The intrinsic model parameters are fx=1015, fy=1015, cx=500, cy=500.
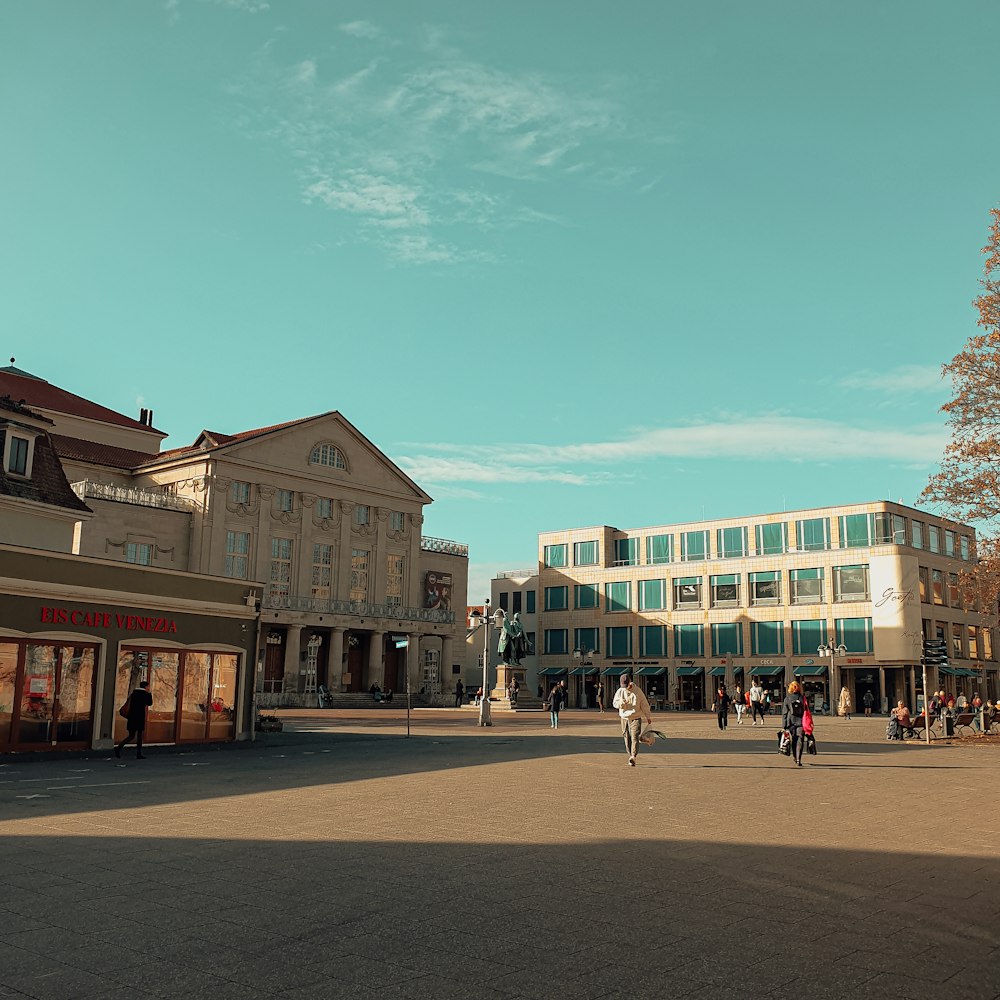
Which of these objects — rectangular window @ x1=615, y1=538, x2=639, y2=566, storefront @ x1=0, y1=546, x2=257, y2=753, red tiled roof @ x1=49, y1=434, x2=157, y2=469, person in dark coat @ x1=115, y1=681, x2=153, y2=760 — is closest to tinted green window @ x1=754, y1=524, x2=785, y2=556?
rectangular window @ x1=615, y1=538, x2=639, y2=566

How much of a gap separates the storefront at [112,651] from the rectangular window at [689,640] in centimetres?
5632

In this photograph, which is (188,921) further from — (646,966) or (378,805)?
(378,805)

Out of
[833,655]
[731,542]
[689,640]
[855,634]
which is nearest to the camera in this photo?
[833,655]

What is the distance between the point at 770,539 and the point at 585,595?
1744 centimetres

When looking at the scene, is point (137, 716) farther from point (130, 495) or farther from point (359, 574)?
point (359, 574)

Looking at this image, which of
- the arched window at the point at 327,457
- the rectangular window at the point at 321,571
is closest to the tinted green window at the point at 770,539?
the arched window at the point at 327,457

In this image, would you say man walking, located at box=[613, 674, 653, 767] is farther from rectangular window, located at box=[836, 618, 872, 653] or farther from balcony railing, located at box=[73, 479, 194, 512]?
rectangular window, located at box=[836, 618, 872, 653]

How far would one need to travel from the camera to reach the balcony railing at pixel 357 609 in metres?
67.3

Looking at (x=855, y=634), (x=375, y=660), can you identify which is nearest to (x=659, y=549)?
(x=855, y=634)

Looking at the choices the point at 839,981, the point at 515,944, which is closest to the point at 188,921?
the point at 515,944

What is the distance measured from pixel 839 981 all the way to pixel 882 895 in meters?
2.58

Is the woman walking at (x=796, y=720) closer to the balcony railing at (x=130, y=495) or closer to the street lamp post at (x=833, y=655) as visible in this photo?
the street lamp post at (x=833, y=655)

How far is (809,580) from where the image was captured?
242 feet

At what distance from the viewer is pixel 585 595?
8700 centimetres
